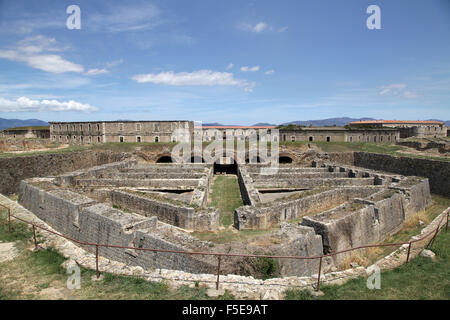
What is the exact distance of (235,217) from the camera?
38.7 ft

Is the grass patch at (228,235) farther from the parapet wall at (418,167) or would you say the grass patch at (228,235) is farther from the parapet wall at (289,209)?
the parapet wall at (418,167)

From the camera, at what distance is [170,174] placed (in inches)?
795

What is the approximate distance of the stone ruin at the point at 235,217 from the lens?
299 inches

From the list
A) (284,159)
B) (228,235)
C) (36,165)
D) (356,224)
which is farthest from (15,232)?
(284,159)

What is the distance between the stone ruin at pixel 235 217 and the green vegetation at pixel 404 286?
1588mm

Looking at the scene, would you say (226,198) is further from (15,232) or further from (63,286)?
(63,286)

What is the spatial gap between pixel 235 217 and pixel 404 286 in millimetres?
6859

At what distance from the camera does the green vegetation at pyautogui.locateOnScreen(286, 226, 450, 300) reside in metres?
5.48

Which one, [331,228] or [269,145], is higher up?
[269,145]

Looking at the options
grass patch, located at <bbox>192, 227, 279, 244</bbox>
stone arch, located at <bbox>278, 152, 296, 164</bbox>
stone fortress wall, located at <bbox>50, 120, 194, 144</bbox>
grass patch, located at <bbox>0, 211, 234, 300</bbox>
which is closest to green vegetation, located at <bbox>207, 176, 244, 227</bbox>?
grass patch, located at <bbox>192, 227, 279, 244</bbox>
